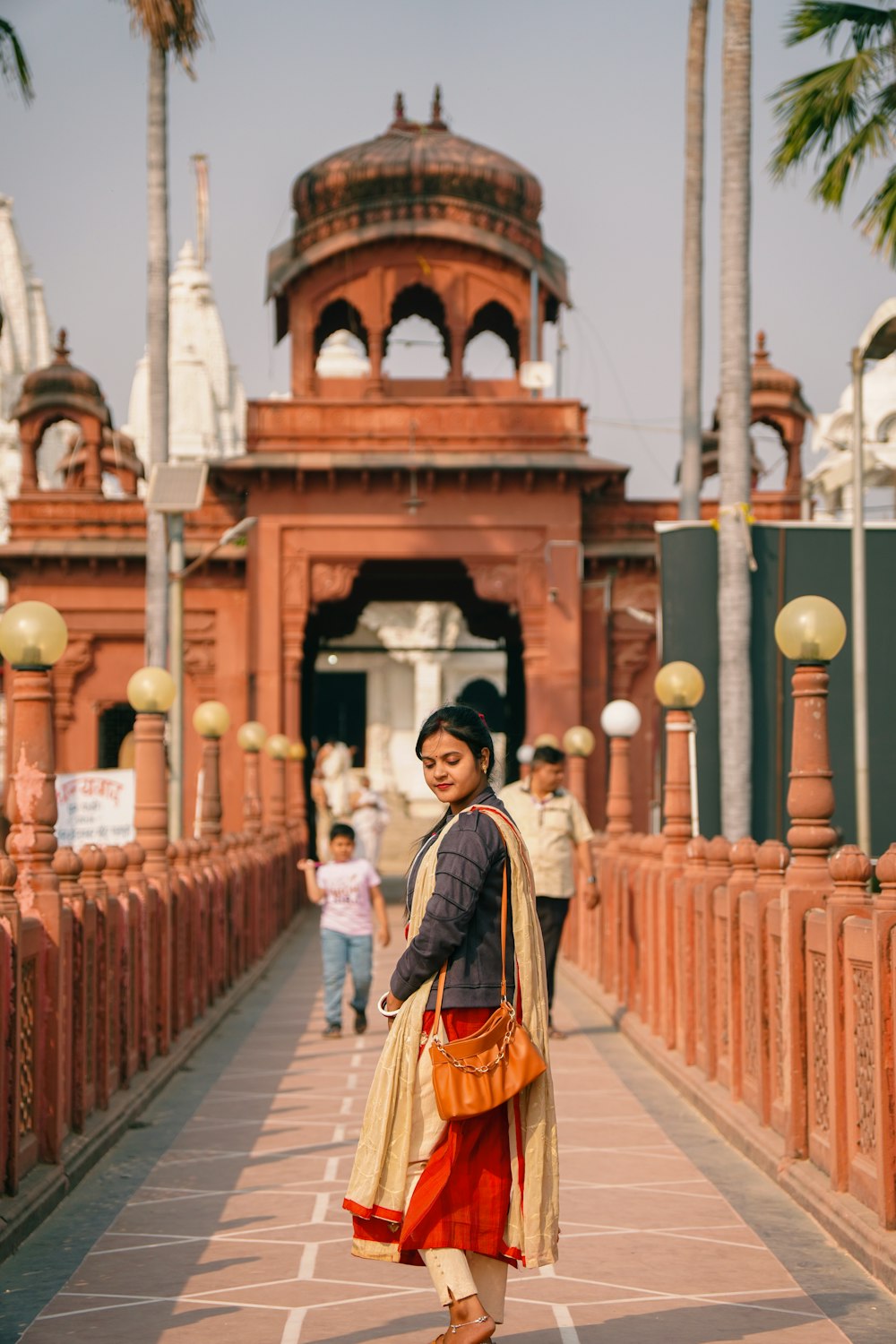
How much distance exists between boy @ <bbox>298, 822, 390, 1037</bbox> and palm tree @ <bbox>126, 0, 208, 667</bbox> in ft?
36.8

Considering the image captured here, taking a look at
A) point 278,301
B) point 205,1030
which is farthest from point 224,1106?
point 278,301

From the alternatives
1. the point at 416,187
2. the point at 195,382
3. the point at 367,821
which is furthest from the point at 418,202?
the point at 195,382

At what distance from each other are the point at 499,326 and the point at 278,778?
965 centimetres

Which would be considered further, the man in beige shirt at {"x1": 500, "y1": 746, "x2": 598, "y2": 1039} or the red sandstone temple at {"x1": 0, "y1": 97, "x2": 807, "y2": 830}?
the red sandstone temple at {"x1": 0, "y1": 97, "x2": 807, "y2": 830}

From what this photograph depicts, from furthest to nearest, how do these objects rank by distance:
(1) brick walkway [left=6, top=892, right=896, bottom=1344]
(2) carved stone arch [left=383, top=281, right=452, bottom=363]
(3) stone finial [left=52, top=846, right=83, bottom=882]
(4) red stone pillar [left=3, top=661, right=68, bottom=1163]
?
(2) carved stone arch [left=383, top=281, right=452, bottom=363], (3) stone finial [left=52, top=846, right=83, bottom=882], (4) red stone pillar [left=3, top=661, right=68, bottom=1163], (1) brick walkway [left=6, top=892, right=896, bottom=1344]

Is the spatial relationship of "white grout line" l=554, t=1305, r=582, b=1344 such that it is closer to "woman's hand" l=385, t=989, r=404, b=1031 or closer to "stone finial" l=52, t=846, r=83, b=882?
"woman's hand" l=385, t=989, r=404, b=1031

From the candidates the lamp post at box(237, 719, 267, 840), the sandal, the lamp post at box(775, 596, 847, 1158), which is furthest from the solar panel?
the sandal

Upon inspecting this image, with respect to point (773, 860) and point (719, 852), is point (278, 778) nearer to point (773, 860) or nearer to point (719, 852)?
point (719, 852)

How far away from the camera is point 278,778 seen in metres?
28.5

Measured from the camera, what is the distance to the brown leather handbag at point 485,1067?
17.2 ft

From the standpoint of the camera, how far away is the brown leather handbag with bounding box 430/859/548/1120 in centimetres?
523

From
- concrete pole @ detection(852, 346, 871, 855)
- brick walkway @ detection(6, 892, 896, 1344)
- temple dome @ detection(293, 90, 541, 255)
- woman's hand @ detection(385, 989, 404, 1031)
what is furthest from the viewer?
temple dome @ detection(293, 90, 541, 255)

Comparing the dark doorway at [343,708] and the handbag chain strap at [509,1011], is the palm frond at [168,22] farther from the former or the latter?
the dark doorway at [343,708]

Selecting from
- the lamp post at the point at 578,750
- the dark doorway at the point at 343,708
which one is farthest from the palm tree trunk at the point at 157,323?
the dark doorway at the point at 343,708
